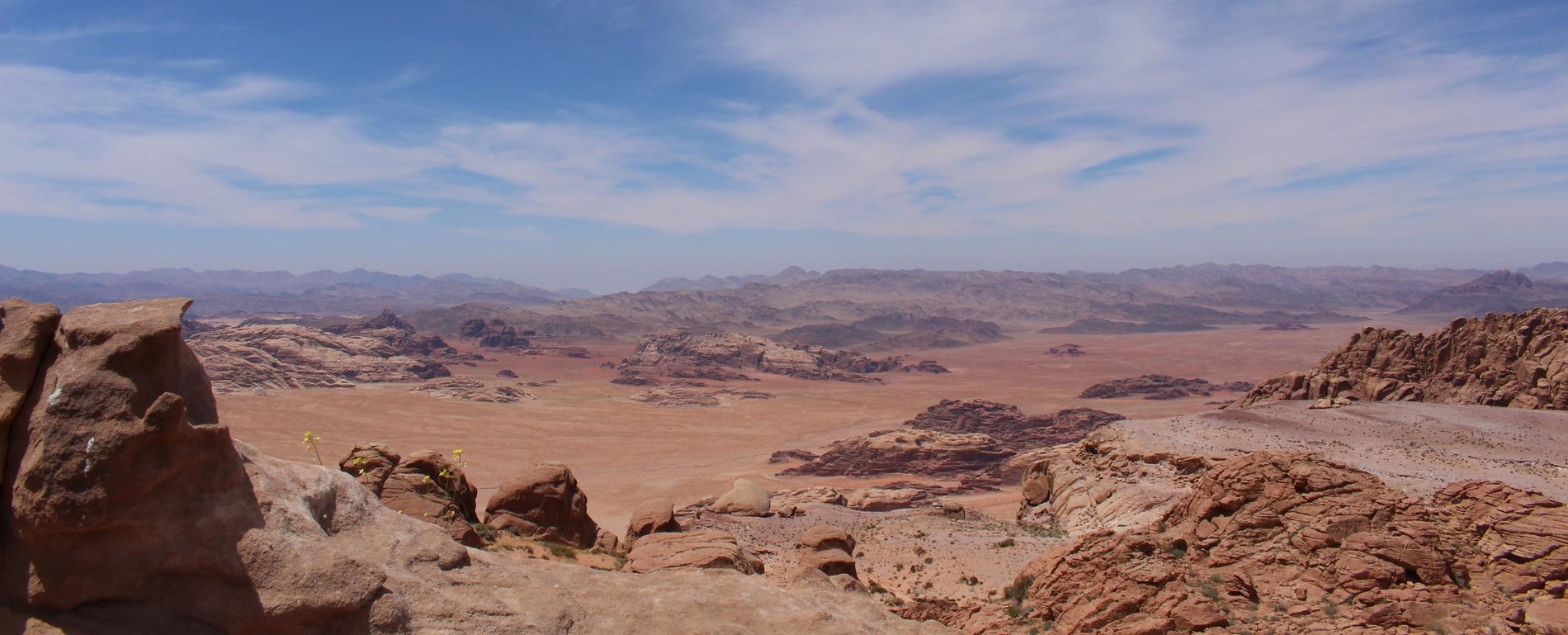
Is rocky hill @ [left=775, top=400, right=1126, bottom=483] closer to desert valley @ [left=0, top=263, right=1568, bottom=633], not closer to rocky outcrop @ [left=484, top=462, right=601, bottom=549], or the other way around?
desert valley @ [left=0, top=263, right=1568, bottom=633]

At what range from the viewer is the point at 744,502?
2862 centimetres

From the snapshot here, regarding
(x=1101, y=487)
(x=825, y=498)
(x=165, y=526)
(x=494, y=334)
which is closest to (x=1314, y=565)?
(x=1101, y=487)

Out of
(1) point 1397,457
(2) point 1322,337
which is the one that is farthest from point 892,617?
(2) point 1322,337

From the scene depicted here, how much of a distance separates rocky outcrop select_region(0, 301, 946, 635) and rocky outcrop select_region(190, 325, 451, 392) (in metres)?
74.3

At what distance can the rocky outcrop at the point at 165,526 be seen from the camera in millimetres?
5586

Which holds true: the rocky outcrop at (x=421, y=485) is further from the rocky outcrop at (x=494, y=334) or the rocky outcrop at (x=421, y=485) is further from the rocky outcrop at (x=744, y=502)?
the rocky outcrop at (x=494, y=334)

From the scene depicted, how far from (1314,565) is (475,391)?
71.4m

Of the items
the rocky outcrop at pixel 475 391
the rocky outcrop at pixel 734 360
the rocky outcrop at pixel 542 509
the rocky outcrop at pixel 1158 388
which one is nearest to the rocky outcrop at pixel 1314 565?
the rocky outcrop at pixel 542 509

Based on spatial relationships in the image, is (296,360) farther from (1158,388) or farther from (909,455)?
(1158,388)

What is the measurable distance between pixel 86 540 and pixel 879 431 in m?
46.4

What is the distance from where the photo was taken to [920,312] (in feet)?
627

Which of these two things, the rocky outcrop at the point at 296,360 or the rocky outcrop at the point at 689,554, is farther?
the rocky outcrop at the point at 296,360

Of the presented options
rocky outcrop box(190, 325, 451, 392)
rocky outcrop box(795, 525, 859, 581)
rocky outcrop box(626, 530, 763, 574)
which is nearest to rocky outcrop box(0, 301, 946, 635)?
rocky outcrop box(626, 530, 763, 574)

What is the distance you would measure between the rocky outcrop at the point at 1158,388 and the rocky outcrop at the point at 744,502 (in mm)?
55588
